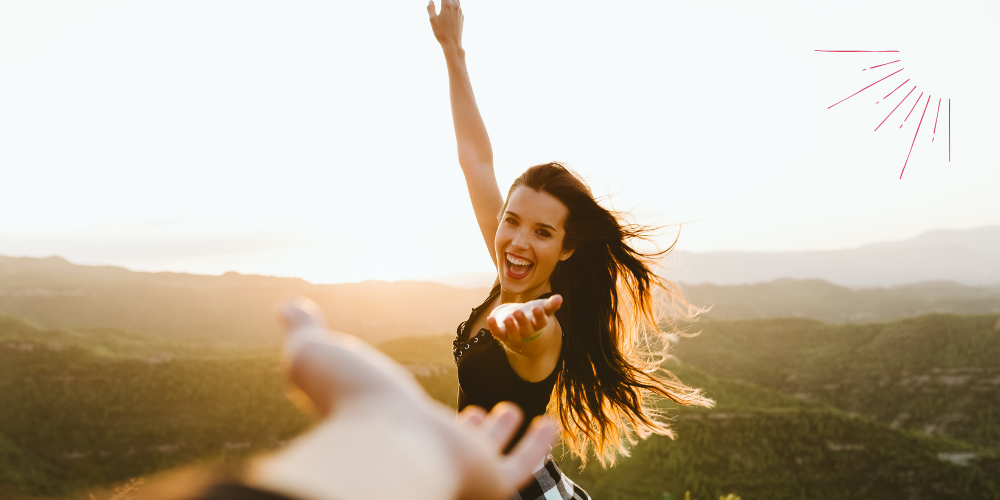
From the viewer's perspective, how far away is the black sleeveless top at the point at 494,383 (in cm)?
278

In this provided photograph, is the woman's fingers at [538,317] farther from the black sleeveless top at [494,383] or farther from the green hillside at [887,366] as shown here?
the green hillside at [887,366]

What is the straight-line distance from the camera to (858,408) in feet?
115

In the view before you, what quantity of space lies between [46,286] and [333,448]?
48261 millimetres

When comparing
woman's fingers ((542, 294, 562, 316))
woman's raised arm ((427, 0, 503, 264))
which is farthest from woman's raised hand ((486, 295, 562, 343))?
woman's raised arm ((427, 0, 503, 264))

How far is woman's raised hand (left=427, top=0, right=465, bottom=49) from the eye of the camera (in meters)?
4.14

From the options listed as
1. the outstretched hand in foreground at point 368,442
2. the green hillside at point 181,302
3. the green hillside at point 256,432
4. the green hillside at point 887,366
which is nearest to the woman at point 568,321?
the outstretched hand in foreground at point 368,442

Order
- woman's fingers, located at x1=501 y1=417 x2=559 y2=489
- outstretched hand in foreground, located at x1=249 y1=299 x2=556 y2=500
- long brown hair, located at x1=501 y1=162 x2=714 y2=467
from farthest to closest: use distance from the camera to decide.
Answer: long brown hair, located at x1=501 y1=162 x2=714 y2=467 → woman's fingers, located at x1=501 y1=417 x2=559 y2=489 → outstretched hand in foreground, located at x1=249 y1=299 x2=556 y2=500

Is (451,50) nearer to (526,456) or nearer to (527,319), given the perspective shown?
(527,319)

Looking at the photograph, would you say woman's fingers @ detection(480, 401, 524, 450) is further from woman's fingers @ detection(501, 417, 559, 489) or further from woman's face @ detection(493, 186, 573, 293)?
woman's face @ detection(493, 186, 573, 293)

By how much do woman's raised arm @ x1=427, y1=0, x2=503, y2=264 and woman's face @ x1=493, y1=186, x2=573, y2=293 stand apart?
90 centimetres

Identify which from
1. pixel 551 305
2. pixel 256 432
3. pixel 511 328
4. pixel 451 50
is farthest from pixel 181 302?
pixel 551 305

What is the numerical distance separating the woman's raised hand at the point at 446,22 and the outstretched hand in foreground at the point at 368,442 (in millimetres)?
Answer: 3479

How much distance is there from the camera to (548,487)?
9.52ft

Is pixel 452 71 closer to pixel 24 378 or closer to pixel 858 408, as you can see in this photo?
pixel 24 378
